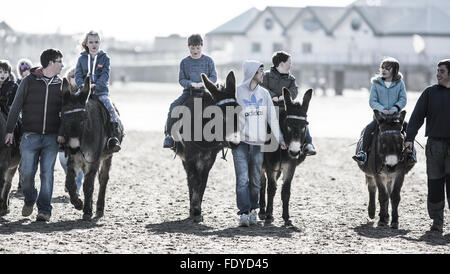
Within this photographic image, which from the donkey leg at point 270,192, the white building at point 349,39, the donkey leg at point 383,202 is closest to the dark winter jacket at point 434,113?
the donkey leg at point 383,202

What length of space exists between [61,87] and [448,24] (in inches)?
3277

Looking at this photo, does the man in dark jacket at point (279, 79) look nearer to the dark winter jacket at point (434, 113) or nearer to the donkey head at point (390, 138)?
the donkey head at point (390, 138)

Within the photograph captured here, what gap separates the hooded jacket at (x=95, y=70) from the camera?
38.0 feet

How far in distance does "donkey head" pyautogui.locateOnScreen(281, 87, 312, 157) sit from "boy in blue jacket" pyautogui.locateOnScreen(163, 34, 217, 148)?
1.43 meters

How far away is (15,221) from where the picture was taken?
35.6ft

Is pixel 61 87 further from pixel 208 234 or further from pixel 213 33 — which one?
pixel 213 33

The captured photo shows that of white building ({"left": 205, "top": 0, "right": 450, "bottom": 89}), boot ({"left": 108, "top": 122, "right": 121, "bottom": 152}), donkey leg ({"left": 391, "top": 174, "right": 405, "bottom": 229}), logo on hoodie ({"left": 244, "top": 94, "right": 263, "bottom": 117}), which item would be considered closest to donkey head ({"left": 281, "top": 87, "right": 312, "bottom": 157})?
logo on hoodie ({"left": 244, "top": 94, "right": 263, "bottom": 117})

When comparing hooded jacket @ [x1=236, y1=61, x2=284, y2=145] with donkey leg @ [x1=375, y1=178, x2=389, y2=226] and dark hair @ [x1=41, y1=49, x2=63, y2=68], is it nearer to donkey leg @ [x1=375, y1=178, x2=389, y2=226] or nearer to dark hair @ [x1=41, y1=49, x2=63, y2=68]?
donkey leg @ [x1=375, y1=178, x2=389, y2=226]

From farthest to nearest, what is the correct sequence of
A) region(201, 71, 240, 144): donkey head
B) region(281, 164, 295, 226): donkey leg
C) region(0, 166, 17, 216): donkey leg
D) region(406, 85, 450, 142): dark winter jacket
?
region(0, 166, 17, 216): donkey leg → region(281, 164, 295, 226): donkey leg → region(406, 85, 450, 142): dark winter jacket → region(201, 71, 240, 144): donkey head

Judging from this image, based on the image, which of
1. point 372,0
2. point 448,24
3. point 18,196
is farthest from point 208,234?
point 372,0

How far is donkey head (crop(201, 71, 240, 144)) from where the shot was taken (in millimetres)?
10484

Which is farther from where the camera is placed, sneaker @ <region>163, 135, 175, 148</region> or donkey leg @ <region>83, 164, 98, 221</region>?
sneaker @ <region>163, 135, 175, 148</region>

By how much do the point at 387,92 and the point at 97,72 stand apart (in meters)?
4.04

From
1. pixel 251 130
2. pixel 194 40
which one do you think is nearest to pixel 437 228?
pixel 251 130
